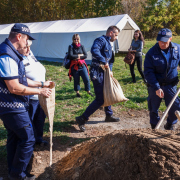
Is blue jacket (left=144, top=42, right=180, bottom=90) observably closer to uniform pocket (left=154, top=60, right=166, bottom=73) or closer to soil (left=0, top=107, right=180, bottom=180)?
uniform pocket (left=154, top=60, right=166, bottom=73)

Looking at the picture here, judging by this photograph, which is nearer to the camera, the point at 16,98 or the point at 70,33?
the point at 16,98

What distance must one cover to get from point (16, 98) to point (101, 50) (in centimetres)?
236

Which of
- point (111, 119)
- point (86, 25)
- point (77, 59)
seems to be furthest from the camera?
point (86, 25)

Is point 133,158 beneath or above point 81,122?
above

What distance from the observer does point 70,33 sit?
1356 centimetres

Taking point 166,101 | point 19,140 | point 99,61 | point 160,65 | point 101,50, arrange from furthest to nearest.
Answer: point 101,50
point 99,61
point 166,101
point 160,65
point 19,140

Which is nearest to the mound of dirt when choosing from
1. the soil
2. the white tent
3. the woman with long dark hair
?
the soil

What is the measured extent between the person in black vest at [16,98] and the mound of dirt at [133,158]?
0.66 meters

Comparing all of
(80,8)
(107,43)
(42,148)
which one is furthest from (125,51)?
(80,8)

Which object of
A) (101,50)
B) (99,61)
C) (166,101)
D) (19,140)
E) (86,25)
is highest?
(86,25)

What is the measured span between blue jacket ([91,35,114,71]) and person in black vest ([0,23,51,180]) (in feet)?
5.74

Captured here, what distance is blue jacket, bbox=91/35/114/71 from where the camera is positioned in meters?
4.34

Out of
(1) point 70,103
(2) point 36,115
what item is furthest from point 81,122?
(1) point 70,103

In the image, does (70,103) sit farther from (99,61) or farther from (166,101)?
(166,101)
